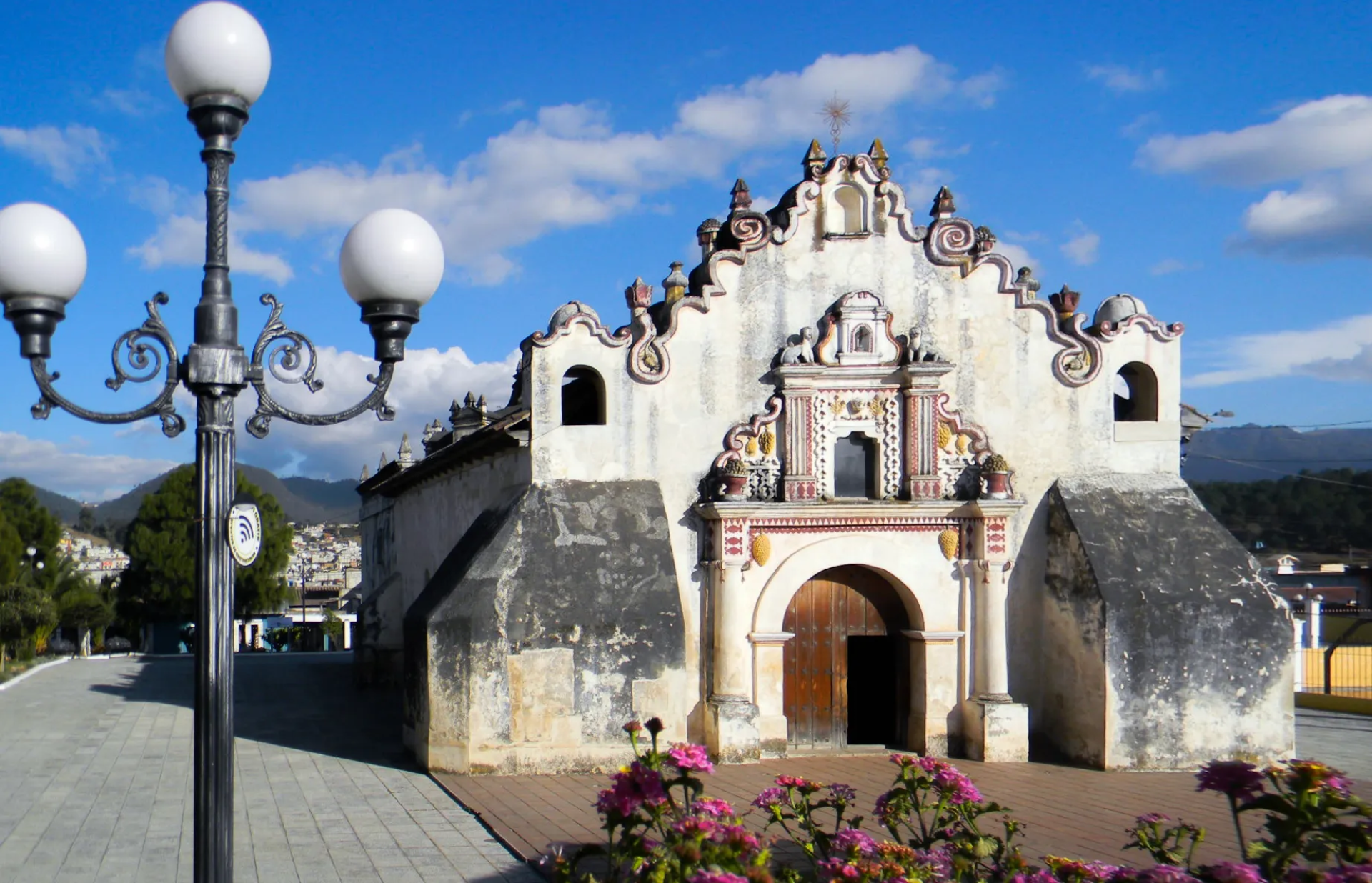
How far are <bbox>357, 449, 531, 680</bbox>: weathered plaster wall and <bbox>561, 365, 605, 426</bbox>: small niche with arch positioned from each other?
1.04m

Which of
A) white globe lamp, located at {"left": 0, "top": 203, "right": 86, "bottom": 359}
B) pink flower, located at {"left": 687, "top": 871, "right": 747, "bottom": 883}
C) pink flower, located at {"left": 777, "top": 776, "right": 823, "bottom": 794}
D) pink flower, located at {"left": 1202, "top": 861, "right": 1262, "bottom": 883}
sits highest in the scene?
white globe lamp, located at {"left": 0, "top": 203, "right": 86, "bottom": 359}

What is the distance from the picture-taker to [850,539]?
13406mm

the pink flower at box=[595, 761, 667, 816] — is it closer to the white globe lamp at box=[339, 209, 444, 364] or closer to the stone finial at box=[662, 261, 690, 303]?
the white globe lamp at box=[339, 209, 444, 364]

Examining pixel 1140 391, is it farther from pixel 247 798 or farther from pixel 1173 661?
pixel 247 798

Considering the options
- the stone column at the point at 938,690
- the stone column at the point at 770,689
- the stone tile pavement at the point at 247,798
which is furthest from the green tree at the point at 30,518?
the stone column at the point at 938,690

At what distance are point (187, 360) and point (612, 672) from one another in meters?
8.21

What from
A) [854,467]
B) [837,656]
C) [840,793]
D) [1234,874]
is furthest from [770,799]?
[854,467]

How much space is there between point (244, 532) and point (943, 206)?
1069 centimetres

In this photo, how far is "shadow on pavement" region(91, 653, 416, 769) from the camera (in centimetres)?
1442

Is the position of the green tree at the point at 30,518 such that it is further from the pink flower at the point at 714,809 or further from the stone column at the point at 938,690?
the pink flower at the point at 714,809

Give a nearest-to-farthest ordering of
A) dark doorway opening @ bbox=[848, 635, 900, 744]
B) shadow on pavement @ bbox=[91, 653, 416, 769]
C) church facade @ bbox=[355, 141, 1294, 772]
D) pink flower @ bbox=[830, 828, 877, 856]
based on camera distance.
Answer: pink flower @ bbox=[830, 828, 877, 856] < church facade @ bbox=[355, 141, 1294, 772] < dark doorway opening @ bbox=[848, 635, 900, 744] < shadow on pavement @ bbox=[91, 653, 416, 769]

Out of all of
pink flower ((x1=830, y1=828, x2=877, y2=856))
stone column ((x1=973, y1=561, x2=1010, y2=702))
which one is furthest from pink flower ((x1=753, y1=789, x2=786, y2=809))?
stone column ((x1=973, y1=561, x2=1010, y2=702))

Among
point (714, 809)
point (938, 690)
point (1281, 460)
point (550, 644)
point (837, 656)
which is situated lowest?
point (938, 690)

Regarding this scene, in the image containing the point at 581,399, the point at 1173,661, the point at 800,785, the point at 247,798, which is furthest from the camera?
the point at 581,399
